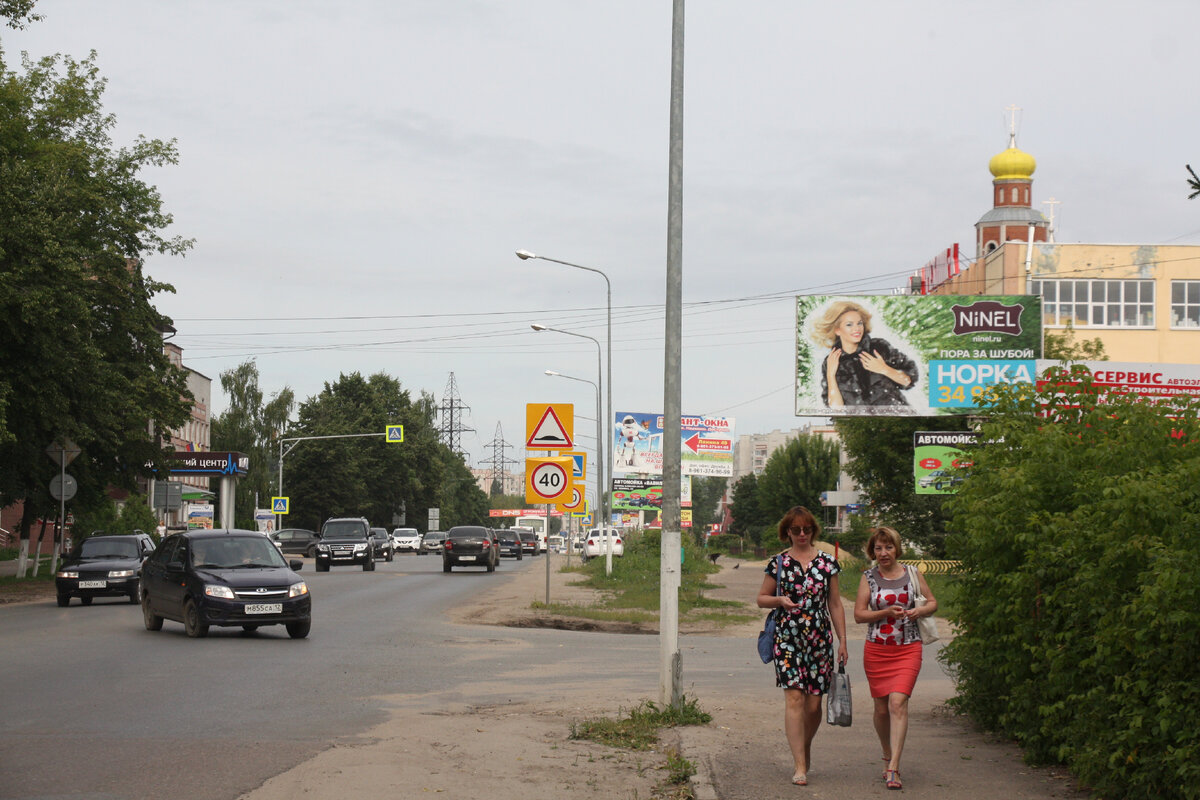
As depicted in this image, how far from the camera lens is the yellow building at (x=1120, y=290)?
6397 centimetres

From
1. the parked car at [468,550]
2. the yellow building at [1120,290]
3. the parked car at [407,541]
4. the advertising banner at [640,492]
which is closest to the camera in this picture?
the parked car at [468,550]

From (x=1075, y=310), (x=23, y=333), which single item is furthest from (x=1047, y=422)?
(x=1075, y=310)

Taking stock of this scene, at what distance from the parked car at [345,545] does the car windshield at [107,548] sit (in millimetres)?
20212

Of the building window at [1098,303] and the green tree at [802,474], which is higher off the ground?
the building window at [1098,303]

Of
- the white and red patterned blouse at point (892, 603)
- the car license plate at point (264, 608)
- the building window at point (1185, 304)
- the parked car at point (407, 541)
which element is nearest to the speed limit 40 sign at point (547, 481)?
the car license plate at point (264, 608)

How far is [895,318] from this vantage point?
40.8m

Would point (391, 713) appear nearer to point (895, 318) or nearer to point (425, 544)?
point (895, 318)

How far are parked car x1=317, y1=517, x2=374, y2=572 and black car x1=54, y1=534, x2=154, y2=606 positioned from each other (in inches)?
799

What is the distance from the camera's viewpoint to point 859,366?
4091cm

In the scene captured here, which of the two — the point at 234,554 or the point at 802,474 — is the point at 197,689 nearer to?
the point at 234,554

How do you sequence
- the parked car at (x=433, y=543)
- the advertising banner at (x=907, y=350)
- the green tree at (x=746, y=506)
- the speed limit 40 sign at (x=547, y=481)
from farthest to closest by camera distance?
the green tree at (x=746, y=506)
the parked car at (x=433, y=543)
the advertising banner at (x=907, y=350)
the speed limit 40 sign at (x=547, y=481)

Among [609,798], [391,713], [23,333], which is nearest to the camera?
[609,798]

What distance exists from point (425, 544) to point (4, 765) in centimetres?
7292

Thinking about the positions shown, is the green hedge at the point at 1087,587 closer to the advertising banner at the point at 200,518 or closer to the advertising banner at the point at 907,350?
the advertising banner at the point at 907,350
